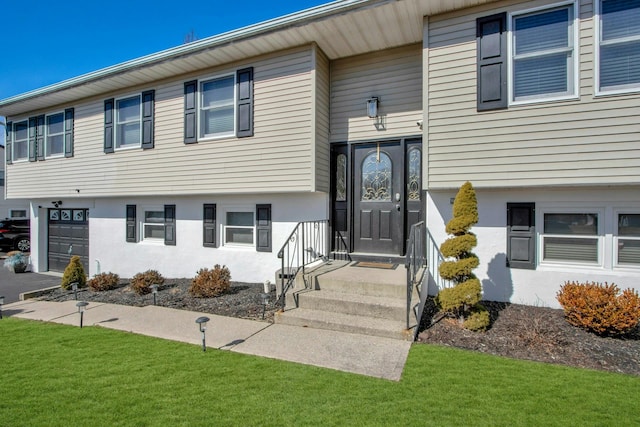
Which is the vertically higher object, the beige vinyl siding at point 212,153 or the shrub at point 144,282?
the beige vinyl siding at point 212,153

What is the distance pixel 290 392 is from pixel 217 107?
621 centimetres

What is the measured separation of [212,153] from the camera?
7270mm

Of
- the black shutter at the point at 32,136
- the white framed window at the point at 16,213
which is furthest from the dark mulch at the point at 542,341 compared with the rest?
the white framed window at the point at 16,213

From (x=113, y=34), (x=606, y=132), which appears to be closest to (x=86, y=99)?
(x=113, y=34)

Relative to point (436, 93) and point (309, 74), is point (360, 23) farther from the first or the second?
point (436, 93)

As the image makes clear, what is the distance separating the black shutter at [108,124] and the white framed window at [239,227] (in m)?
3.83

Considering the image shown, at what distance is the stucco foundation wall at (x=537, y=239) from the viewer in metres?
4.94

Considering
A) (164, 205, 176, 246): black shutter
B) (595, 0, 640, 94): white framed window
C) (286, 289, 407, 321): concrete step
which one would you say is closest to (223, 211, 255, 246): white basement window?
(164, 205, 176, 246): black shutter

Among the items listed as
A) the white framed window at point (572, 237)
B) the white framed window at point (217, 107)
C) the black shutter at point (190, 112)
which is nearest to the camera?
the white framed window at point (572, 237)

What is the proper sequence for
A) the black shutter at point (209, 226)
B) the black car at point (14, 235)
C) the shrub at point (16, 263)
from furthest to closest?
the black car at point (14, 235)
the shrub at point (16, 263)
the black shutter at point (209, 226)

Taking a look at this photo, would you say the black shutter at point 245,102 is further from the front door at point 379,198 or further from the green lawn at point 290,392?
the green lawn at point 290,392

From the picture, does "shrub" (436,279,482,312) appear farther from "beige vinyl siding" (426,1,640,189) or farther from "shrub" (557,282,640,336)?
"beige vinyl siding" (426,1,640,189)

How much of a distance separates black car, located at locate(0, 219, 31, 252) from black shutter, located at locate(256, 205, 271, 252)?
50.0ft

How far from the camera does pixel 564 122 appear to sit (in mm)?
4699
